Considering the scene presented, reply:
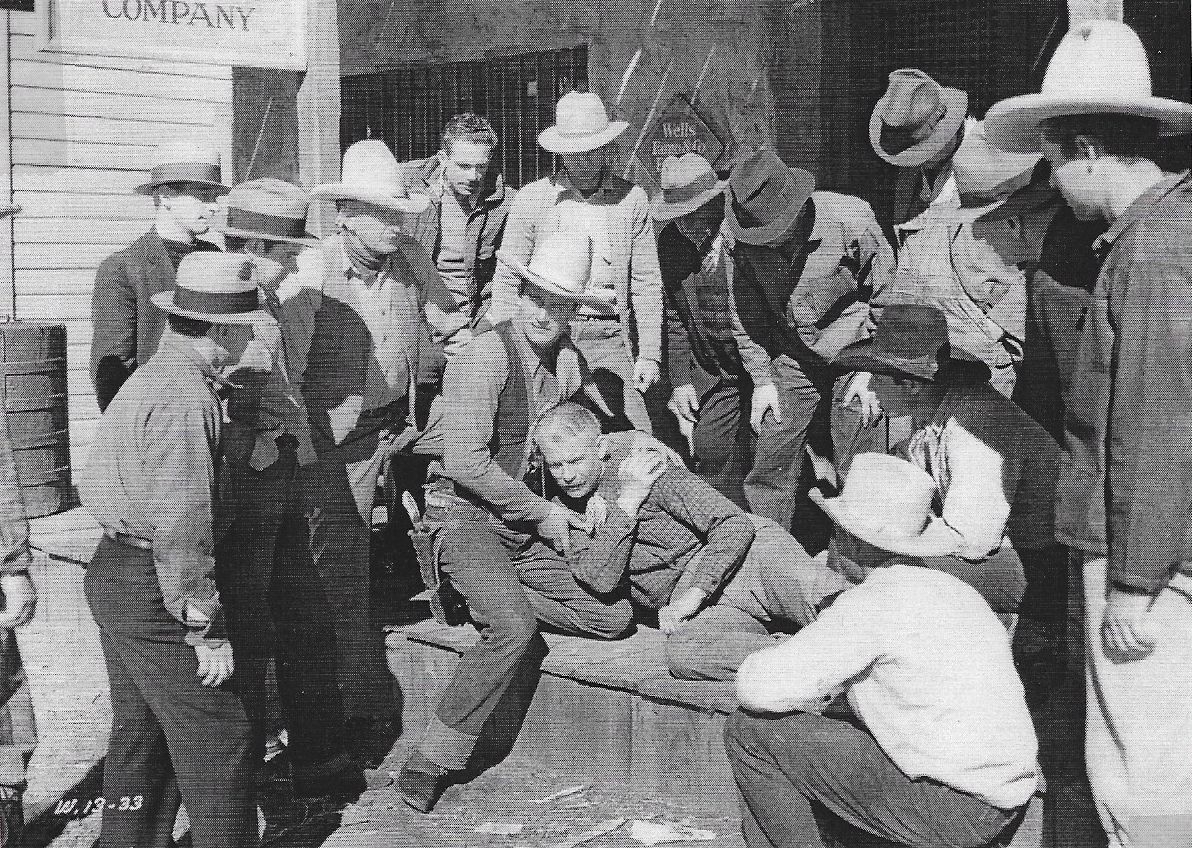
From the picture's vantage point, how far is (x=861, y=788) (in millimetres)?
3871

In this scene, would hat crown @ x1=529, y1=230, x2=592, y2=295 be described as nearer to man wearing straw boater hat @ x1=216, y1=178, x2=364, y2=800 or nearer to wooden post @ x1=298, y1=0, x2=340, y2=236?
man wearing straw boater hat @ x1=216, y1=178, x2=364, y2=800

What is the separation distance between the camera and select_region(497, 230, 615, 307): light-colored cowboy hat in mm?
5371

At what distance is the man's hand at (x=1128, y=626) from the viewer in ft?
12.2

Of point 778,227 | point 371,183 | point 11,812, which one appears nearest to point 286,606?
point 11,812

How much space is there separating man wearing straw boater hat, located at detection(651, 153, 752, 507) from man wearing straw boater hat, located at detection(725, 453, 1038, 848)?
2265 millimetres

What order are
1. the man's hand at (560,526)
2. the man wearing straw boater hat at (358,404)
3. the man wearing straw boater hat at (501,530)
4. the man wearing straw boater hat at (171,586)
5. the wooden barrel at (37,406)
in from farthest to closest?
the wooden barrel at (37,406), the man wearing straw boater hat at (358,404), the man's hand at (560,526), the man wearing straw boater hat at (501,530), the man wearing straw boater hat at (171,586)

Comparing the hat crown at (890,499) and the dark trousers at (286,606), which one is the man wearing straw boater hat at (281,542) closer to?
the dark trousers at (286,606)

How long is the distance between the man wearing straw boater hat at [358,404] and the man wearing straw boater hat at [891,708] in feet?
6.29

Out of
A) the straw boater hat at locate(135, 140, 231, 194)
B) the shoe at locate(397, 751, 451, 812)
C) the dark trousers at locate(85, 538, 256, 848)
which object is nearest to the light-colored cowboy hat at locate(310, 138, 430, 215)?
the straw boater hat at locate(135, 140, 231, 194)

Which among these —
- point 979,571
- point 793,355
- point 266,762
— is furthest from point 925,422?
point 266,762

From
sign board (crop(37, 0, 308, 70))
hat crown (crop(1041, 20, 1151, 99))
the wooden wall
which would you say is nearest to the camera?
hat crown (crop(1041, 20, 1151, 99))

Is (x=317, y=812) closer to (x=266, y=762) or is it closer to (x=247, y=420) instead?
(x=266, y=762)

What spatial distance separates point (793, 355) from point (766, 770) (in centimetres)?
236

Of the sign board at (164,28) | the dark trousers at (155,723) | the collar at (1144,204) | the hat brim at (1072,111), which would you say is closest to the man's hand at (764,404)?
the hat brim at (1072,111)
